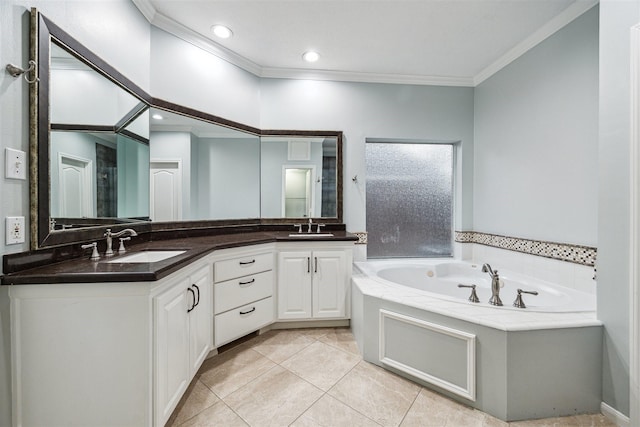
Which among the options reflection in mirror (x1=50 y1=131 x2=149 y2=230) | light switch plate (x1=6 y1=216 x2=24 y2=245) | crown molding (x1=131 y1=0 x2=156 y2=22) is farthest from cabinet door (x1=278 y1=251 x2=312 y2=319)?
crown molding (x1=131 y1=0 x2=156 y2=22)

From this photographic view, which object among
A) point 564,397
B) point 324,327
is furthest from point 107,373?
point 564,397

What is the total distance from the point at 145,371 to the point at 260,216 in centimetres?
174

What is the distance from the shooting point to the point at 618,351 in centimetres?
134

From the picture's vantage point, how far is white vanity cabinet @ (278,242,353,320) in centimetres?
227

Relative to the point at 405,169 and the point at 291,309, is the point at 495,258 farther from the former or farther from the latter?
the point at 291,309

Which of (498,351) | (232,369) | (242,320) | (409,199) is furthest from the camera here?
(409,199)

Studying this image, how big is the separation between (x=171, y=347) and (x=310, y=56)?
8.37ft

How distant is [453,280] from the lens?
2645mm

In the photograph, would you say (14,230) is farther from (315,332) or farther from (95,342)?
(315,332)

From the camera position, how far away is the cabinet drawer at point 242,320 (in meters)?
1.90

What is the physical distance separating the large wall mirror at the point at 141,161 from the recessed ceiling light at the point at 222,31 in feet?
2.16

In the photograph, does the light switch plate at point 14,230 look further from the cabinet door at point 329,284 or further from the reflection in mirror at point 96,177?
the cabinet door at point 329,284

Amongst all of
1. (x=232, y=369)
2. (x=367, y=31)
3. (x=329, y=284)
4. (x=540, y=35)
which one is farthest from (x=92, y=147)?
(x=540, y=35)

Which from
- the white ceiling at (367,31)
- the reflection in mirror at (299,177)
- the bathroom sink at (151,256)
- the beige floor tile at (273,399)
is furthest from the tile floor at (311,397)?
the white ceiling at (367,31)
